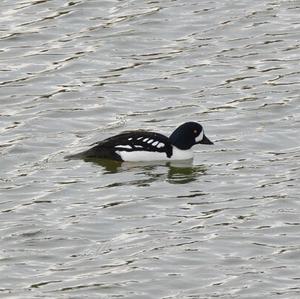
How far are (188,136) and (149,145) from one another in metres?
0.52

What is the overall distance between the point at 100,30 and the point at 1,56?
1.83m

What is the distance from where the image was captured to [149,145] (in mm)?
21938

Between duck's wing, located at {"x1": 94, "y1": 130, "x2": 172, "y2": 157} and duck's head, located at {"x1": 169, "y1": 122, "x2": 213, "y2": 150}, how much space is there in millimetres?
175

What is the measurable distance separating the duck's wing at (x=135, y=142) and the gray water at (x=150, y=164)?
0.26m

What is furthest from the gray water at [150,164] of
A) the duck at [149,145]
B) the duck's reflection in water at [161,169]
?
the duck at [149,145]

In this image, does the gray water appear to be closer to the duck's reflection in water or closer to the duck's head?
the duck's reflection in water

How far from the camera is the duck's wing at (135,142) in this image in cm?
2189

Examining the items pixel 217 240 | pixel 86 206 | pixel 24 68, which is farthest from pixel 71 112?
pixel 217 240

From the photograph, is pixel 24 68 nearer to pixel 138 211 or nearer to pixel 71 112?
pixel 71 112

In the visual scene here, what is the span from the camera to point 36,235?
18.5m

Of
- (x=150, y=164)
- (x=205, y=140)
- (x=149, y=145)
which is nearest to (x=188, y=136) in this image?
(x=205, y=140)

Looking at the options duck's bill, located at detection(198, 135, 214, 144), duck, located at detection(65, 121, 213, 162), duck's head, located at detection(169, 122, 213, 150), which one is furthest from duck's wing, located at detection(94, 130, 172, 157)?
duck's bill, located at detection(198, 135, 214, 144)

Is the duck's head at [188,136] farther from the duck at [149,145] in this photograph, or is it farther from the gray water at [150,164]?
the gray water at [150,164]

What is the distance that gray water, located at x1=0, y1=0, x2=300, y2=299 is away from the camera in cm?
1734
